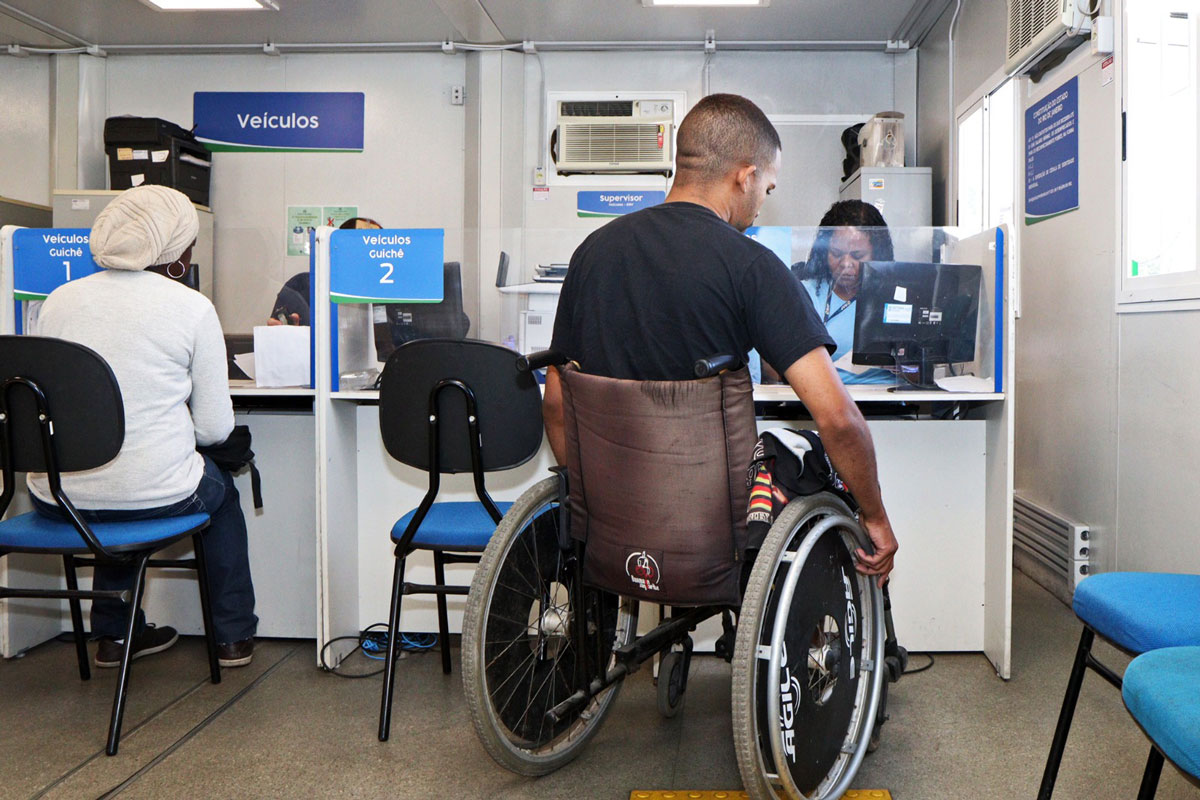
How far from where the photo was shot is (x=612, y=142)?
5.71 meters

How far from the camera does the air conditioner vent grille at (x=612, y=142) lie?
5.70 metres

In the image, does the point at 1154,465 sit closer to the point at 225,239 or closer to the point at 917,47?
the point at 225,239

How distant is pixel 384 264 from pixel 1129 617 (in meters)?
1.91

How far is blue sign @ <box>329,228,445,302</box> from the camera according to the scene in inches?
100

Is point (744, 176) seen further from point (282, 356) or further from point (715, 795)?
point (282, 356)

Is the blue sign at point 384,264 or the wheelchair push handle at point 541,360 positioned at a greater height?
the blue sign at point 384,264

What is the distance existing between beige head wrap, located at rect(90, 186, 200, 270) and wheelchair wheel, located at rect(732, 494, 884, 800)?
64.3 inches

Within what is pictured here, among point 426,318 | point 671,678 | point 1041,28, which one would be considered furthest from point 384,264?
point 1041,28

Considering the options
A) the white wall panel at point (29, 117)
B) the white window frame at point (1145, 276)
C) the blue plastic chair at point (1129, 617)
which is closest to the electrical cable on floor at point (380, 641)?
the blue plastic chair at point (1129, 617)

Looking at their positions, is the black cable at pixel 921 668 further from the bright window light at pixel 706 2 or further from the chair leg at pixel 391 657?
the bright window light at pixel 706 2

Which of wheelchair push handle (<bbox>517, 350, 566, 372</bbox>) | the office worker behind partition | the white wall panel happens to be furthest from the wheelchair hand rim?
the white wall panel

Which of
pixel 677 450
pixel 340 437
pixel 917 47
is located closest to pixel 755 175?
pixel 677 450

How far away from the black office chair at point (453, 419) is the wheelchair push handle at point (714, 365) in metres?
0.68

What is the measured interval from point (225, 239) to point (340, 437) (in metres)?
0.76
